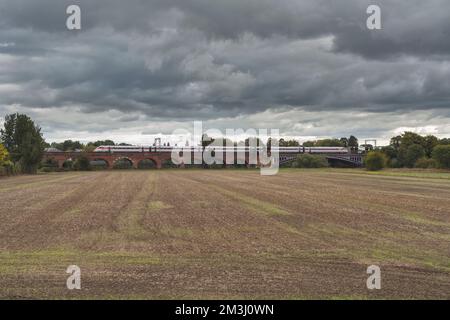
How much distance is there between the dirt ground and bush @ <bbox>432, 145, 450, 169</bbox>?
93.3 m

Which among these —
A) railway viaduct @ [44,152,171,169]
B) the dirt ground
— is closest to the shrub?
railway viaduct @ [44,152,171,169]

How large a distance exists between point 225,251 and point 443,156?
372 feet

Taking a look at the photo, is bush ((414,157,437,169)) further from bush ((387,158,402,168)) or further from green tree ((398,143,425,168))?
green tree ((398,143,425,168))

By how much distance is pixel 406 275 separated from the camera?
15.2 meters

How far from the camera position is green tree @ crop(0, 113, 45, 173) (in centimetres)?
11731

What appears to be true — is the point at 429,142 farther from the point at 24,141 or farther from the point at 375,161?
the point at 24,141

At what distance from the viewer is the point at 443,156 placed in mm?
119312

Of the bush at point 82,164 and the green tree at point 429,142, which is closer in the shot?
the bush at point 82,164

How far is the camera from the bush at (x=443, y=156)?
11856 cm

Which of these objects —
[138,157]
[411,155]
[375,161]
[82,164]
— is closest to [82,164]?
[82,164]

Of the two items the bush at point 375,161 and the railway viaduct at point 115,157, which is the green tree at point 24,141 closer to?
the railway viaduct at point 115,157

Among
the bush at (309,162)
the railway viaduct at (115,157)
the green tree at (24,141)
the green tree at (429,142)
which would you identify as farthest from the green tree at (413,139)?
the green tree at (24,141)

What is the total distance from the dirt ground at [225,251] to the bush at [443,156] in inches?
3672
